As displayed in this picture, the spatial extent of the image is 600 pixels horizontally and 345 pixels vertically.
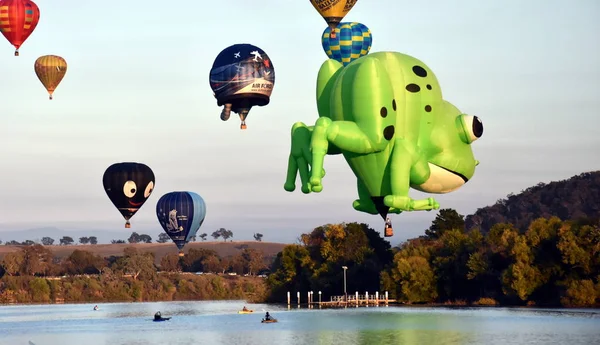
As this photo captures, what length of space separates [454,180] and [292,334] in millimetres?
49534

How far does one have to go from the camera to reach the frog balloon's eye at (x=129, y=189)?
79250 millimetres

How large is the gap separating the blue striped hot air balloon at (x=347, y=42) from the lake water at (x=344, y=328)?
1077 inches

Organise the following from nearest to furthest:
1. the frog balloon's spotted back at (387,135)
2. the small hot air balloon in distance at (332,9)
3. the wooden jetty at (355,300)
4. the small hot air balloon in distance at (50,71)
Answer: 1. the frog balloon's spotted back at (387,135)
2. the small hot air balloon in distance at (332,9)
3. the small hot air balloon in distance at (50,71)
4. the wooden jetty at (355,300)

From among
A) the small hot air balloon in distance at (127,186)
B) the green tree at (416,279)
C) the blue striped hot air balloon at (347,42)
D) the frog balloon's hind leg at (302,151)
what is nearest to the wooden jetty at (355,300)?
the green tree at (416,279)

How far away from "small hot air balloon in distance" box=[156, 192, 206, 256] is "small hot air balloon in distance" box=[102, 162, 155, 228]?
6013mm

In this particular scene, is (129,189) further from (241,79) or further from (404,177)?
(404,177)

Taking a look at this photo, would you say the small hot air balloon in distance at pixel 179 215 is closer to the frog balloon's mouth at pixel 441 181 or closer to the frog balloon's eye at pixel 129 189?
the frog balloon's eye at pixel 129 189

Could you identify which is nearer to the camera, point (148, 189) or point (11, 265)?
point (148, 189)

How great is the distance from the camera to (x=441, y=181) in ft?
109

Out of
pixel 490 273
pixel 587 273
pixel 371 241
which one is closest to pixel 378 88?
pixel 587 273

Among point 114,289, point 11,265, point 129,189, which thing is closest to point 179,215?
point 129,189

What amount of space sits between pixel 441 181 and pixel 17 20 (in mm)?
51273

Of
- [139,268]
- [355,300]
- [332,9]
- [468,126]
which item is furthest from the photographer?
[139,268]

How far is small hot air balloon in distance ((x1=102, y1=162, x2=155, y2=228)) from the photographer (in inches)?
3118
